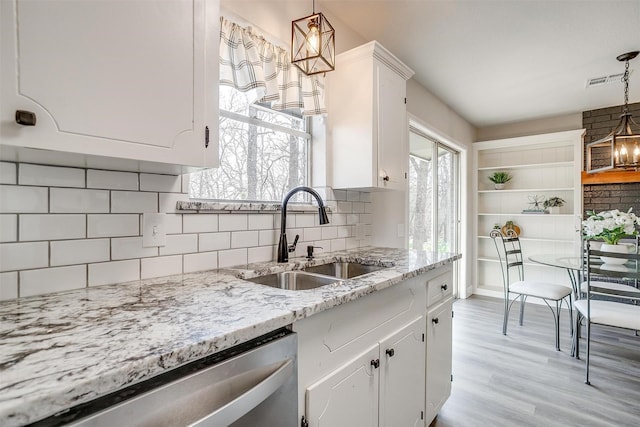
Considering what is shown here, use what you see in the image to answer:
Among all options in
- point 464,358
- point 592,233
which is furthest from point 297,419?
point 592,233

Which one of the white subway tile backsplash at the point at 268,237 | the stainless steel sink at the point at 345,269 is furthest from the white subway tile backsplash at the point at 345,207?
the white subway tile backsplash at the point at 268,237

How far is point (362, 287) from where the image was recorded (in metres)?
1.15

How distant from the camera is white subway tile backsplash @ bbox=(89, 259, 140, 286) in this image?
1108 mm

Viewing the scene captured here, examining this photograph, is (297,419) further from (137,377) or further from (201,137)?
(201,137)

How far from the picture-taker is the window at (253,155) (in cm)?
161

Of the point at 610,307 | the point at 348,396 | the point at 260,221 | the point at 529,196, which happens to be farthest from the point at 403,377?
the point at 529,196

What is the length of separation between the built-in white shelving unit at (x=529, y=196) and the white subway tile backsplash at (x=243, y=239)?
13.9 feet

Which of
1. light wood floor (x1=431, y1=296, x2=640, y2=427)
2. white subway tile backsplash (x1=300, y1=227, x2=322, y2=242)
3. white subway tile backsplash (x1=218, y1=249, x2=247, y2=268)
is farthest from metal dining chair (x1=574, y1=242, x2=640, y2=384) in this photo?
white subway tile backsplash (x1=218, y1=249, x2=247, y2=268)

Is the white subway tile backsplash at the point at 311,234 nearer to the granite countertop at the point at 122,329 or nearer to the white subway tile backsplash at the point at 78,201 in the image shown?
the granite countertop at the point at 122,329

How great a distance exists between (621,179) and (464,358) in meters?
3.24

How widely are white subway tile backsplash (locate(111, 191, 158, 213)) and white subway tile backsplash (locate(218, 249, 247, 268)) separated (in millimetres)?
378

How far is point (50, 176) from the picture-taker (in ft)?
3.35

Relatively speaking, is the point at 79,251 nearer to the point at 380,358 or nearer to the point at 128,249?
the point at 128,249

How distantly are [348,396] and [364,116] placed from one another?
5.21 ft
